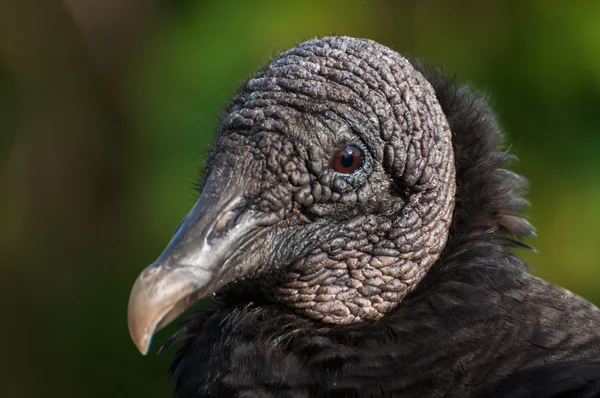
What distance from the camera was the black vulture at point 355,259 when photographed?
2.74m

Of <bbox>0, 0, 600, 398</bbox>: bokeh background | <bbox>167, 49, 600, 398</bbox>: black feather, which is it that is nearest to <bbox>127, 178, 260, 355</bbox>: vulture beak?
<bbox>167, 49, 600, 398</bbox>: black feather

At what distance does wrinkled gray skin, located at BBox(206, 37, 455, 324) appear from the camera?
2943mm

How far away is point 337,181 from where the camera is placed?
9.78 feet

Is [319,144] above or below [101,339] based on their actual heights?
above

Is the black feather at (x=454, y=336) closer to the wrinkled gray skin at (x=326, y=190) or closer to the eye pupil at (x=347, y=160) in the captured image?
the wrinkled gray skin at (x=326, y=190)

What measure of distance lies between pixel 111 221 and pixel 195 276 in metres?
6.13

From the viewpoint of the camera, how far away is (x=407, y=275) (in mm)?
3094

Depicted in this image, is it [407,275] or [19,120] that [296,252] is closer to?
[407,275]

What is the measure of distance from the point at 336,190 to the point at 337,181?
0.04 m

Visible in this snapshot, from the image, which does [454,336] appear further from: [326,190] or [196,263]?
[196,263]

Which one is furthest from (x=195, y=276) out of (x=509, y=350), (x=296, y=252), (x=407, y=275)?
(x=509, y=350)

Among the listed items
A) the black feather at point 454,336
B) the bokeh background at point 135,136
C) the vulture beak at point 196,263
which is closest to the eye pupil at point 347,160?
the vulture beak at point 196,263

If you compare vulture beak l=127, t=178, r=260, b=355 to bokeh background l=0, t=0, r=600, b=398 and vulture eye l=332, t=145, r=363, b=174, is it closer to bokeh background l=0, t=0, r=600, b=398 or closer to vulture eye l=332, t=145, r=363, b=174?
vulture eye l=332, t=145, r=363, b=174

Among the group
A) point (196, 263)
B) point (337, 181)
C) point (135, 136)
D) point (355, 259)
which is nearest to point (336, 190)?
point (337, 181)
